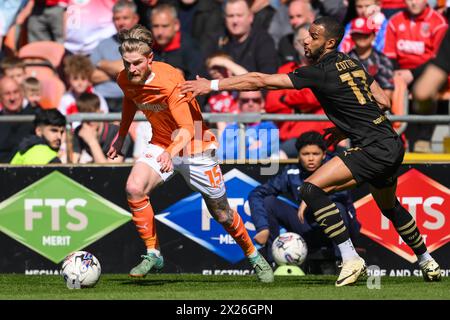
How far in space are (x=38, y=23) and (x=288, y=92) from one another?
13.9 ft

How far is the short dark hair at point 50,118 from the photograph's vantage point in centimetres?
1356

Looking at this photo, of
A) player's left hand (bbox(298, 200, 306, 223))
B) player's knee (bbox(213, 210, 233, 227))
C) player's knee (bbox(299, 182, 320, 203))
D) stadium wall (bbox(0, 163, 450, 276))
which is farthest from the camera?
stadium wall (bbox(0, 163, 450, 276))

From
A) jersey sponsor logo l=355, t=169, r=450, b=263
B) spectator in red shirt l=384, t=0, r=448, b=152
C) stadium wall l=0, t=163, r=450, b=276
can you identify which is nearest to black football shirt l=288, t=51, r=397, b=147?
jersey sponsor logo l=355, t=169, r=450, b=263

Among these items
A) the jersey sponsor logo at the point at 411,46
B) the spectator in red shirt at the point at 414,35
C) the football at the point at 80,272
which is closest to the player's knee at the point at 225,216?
the football at the point at 80,272

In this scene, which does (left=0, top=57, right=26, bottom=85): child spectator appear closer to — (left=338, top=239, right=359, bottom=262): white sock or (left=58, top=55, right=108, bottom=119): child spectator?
(left=58, top=55, right=108, bottom=119): child spectator

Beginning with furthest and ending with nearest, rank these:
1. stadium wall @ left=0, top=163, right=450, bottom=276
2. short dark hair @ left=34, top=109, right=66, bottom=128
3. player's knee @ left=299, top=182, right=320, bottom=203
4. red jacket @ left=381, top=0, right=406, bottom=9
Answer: red jacket @ left=381, top=0, right=406, bottom=9
short dark hair @ left=34, top=109, right=66, bottom=128
stadium wall @ left=0, top=163, right=450, bottom=276
player's knee @ left=299, top=182, right=320, bottom=203

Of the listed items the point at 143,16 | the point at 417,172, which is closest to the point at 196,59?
the point at 143,16

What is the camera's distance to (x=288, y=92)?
14312mm

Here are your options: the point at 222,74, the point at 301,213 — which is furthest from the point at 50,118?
the point at 301,213

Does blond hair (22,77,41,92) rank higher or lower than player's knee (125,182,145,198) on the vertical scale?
higher

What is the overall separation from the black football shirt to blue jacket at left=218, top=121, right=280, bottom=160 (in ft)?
10.2

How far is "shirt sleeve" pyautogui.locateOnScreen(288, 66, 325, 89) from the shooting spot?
9.83 metres

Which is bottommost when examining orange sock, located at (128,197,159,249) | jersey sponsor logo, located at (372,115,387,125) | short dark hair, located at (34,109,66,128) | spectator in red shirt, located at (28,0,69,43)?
orange sock, located at (128,197,159,249)

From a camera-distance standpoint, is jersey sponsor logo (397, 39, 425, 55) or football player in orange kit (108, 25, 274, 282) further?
jersey sponsor logo (397, 39, 425, 55)
